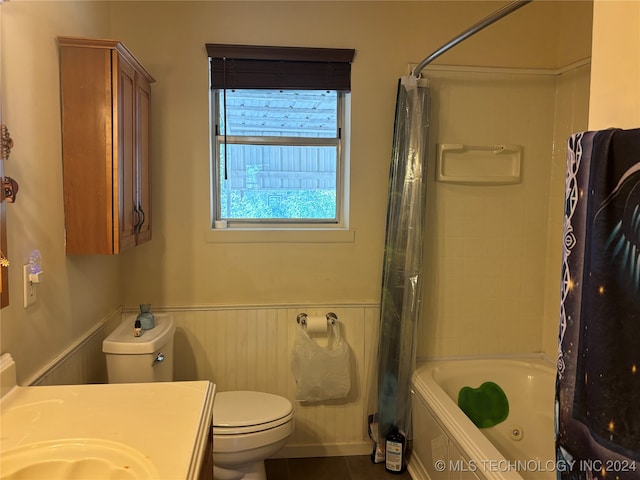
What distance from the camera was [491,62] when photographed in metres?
2.54

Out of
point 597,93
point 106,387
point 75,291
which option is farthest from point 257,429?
point 597,93

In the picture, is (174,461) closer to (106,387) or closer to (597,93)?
(106,387)

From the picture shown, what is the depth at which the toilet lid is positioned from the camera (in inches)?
78.4

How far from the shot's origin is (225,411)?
81.4 inches

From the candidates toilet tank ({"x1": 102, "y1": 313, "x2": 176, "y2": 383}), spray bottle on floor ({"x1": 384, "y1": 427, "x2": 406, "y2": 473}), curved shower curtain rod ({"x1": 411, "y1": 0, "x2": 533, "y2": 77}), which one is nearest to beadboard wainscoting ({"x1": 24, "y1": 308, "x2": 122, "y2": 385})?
toilet tank ({"x1": 102, "y1": 313, "x2": 176, "y2": 383})

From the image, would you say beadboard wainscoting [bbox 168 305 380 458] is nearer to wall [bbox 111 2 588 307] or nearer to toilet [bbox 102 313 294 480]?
wall [bbox 111 2 588 307]

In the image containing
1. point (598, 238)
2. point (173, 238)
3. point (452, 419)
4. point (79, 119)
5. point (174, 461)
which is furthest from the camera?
point (173, 238)

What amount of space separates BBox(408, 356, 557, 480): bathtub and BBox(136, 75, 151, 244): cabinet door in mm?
1520

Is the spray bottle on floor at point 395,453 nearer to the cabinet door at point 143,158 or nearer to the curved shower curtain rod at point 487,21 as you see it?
the cabinet door at point 143,158

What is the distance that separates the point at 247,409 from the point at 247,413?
0.04m

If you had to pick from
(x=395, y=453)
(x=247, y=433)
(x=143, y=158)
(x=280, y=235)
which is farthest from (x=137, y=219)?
(x=395, y=453)

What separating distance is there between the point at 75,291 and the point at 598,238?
175 centimetres

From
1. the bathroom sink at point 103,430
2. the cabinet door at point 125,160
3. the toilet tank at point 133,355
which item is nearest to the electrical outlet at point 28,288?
the bathroom sink at point 103,430

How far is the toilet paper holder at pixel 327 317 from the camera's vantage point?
2.49m
